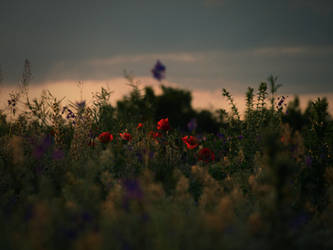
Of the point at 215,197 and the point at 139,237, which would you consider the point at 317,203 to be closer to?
the point at 215,197

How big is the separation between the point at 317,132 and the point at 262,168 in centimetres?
180

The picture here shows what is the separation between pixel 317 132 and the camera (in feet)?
17.1

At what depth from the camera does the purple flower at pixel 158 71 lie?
8.50 feet

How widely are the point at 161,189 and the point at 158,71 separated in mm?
1005

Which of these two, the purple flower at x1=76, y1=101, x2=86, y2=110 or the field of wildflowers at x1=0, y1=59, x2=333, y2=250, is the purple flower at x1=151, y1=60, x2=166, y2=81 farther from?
the purple flower at x1=76, y1=101, x2=86, y2=110

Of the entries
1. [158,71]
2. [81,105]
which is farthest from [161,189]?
[81,105]

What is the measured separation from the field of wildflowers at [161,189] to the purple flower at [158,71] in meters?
0.01

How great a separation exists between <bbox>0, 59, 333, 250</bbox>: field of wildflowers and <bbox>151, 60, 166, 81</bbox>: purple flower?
0.01 meters

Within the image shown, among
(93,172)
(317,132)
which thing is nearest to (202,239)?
(93,172)

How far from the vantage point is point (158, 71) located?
2609 millimetres

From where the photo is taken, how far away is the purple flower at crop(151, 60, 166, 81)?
8.50 feet

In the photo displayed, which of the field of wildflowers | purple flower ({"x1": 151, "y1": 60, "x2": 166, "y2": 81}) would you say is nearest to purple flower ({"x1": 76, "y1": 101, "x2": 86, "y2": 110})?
the field of wildflowers

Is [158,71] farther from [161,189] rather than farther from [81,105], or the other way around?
[81,105]

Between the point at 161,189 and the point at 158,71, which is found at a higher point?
the point at 158,71
